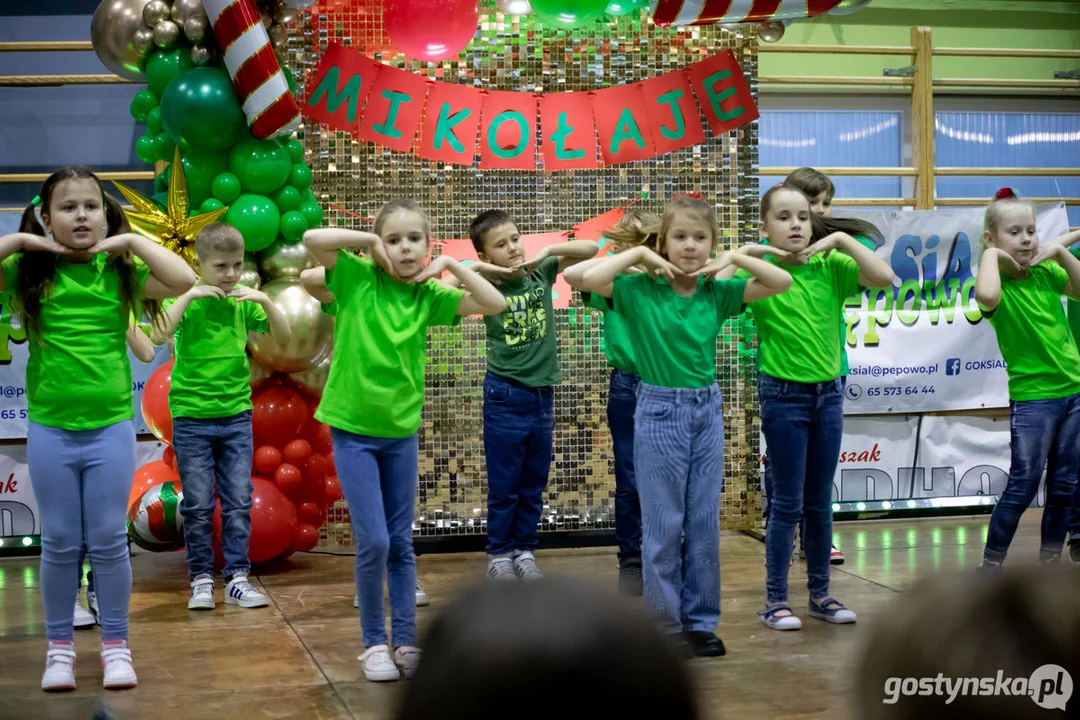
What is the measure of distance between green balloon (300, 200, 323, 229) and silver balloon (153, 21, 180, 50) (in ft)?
2.74

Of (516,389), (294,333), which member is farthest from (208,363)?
(516,389)

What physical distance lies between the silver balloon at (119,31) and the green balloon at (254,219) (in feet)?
2.57

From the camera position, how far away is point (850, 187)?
786 centimetres

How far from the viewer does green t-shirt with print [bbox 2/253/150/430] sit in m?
3.06

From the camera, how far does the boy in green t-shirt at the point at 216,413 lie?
419 cm

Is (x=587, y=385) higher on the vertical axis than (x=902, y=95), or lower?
lower

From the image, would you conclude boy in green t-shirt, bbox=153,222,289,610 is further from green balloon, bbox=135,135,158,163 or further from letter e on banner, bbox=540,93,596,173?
letter e on banner, bbox=540,93,596,173

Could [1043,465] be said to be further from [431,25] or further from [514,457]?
[431,25]

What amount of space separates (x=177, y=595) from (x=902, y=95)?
578cm

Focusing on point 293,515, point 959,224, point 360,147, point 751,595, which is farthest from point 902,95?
point 293,515

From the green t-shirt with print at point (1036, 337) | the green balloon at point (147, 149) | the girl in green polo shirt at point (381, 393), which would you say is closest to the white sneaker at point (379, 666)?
the girl in green polo shirt at point (381, 393)

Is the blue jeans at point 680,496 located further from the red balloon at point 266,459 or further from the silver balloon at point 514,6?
the silver balloon at point 514,6

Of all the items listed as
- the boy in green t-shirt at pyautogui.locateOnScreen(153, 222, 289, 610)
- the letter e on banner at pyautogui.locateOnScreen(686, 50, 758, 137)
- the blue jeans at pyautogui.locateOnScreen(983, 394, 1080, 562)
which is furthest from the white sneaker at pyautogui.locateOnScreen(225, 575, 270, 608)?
the letter e on banner at pyautogui.locateOnScreen(686, 50, 758, 137)

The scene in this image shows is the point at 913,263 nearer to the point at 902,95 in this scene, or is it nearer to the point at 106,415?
the point at 902,95
